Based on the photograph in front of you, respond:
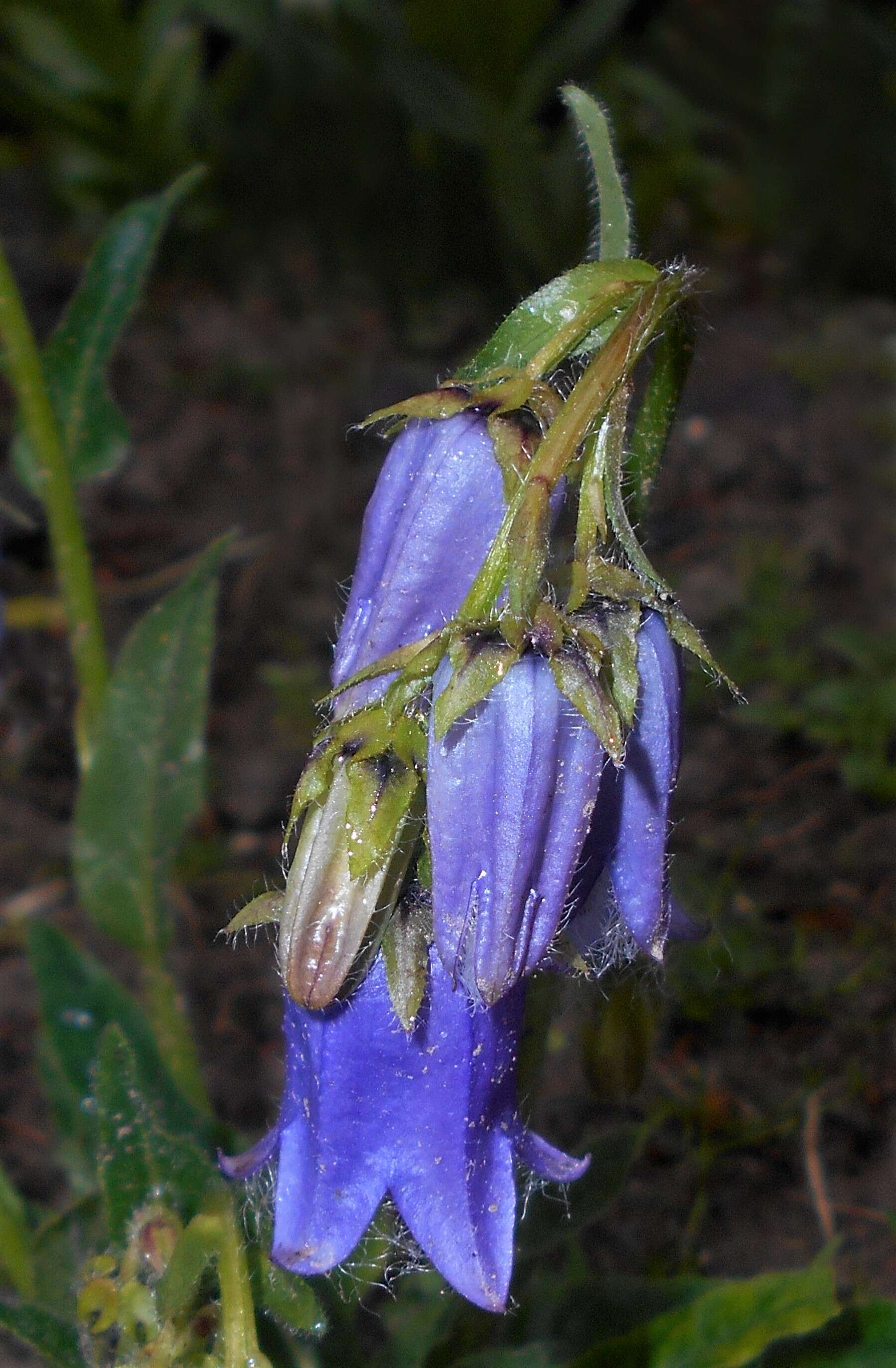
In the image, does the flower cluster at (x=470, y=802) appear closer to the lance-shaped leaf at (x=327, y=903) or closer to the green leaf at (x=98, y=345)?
the lance-shaped leaf at (x=327, y=903)

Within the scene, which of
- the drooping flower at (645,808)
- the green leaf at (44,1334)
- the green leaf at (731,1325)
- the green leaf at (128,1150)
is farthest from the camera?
the green leaf at (731,1325)

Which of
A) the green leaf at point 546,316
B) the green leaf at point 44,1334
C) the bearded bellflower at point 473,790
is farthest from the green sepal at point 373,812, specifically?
the green leaf at point 44,1334

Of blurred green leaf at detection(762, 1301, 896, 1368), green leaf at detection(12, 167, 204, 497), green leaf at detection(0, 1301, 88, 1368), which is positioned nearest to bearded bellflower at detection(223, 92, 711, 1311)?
green leaf at detection(0, 1301, 88, 1368)

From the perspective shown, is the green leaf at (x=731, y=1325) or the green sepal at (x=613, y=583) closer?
the green sepal at (x=613, y=583)

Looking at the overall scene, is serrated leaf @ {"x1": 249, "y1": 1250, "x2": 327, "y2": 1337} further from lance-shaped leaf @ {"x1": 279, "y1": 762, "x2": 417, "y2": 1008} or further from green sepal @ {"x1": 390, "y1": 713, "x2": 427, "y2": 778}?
green sepal @ {"x1": 390, "y1": 713, "x2": 427, "y2": 778}

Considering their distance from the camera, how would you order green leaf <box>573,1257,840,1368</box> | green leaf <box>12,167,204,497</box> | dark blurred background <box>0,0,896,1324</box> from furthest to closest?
dark blurred background <box>0,0,896,1324</box>, green leaf <box>12,167,204,497</box>, green leaf <box>573,1257,840,1368</box>

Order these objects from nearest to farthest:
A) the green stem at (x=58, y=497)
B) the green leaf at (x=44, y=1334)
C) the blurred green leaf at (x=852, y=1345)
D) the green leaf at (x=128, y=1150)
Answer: the green leaf at (x=44, y=1334) < the green leaf at (x=128, y=1150) < the blurred green leaf at (x=852, y=1345) < the green stem at (x=58, y=497)
